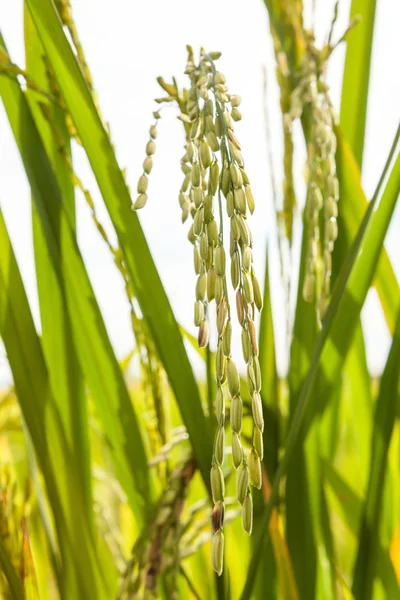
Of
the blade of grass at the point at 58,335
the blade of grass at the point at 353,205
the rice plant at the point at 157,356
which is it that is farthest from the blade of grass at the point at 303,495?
the blade of grass at the point at 58,335

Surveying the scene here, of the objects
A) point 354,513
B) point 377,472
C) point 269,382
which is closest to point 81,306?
point 269,382

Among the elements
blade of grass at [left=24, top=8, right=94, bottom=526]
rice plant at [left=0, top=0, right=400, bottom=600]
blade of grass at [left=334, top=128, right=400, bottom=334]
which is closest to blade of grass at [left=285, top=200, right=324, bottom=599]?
rice plant at [left=0, top=0, right=400, bottom=600]

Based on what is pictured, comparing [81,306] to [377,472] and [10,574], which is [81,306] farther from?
[377,472]

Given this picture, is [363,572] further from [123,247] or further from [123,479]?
[123,247]

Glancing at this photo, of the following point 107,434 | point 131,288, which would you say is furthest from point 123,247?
point 107,434

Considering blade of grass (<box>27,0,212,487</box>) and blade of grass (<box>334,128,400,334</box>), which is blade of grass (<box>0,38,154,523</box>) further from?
blade of grass (<box>334,128,400,334</box>)

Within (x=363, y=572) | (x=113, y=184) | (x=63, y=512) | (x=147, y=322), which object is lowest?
(x=363, y=572)

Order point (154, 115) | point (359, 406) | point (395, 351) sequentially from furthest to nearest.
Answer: point (359, 406)
point (395, 351)
point (154, 115)

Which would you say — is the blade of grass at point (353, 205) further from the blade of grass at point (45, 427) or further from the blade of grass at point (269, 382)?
the blade of grass at point (45, 427)
